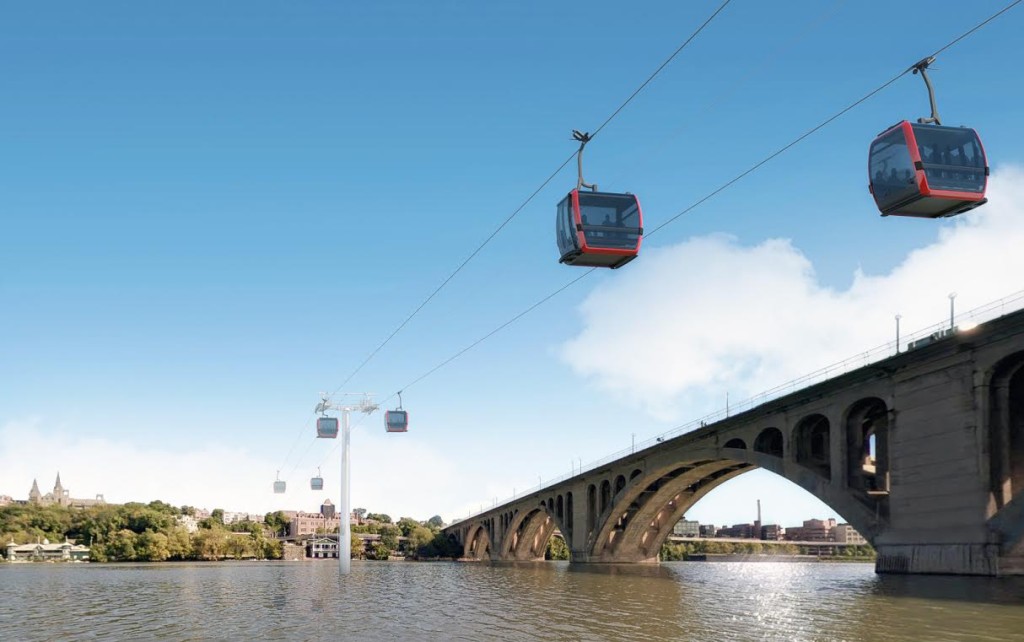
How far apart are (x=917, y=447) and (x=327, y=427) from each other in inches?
2259

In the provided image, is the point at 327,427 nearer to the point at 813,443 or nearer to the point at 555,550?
the point at 813,443

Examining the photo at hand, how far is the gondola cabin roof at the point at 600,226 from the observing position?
1224 inches

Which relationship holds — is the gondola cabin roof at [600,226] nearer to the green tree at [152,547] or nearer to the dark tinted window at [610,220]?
the dark tinted window at [610,220]

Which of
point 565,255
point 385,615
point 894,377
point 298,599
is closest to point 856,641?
point 565,255

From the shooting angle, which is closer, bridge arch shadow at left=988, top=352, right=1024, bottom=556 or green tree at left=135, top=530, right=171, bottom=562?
bridge arch shadow at left=988, top=352, right=1024, bottom=556

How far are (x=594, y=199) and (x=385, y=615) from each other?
2171 centimetres

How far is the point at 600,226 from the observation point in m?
31.2

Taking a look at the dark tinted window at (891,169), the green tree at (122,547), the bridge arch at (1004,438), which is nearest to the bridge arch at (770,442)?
the bridge arch at (1004,438)

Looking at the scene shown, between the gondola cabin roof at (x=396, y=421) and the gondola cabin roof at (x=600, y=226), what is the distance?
53556 mm

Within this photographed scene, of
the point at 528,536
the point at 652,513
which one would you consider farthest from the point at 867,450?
the point at 528,536

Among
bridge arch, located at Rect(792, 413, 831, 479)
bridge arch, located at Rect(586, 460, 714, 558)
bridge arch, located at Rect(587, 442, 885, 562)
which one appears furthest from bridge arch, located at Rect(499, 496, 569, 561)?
bridge arch, located at Rect(792, 413, 831, 479)

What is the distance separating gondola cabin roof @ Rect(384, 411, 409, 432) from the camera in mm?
83000

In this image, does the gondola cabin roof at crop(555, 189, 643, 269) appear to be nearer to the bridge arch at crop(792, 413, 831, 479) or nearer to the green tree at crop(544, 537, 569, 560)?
the bridge arch at crop(792, 413, 831, 479)

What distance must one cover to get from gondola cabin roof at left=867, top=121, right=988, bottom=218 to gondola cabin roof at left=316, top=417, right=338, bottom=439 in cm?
7037
